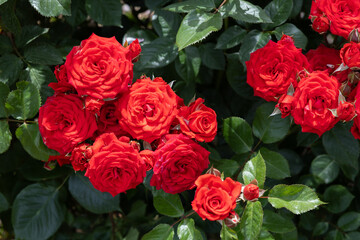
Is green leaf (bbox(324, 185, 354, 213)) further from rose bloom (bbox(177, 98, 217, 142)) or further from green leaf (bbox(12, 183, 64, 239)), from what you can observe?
green leaf (bbox(12, 183, 64, 239))

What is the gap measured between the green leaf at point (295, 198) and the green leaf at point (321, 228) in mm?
461

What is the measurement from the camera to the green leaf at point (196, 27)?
816 mm

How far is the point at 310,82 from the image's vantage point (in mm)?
786

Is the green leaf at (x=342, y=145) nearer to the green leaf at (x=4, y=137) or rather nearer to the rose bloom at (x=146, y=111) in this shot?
the rose bloom at (x=146, y=111)

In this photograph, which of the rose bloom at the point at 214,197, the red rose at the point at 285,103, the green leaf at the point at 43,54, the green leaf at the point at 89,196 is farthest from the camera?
the green leaf at the point at 89,196

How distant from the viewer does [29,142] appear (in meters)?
0.90

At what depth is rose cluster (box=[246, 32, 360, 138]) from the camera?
2.56 feet

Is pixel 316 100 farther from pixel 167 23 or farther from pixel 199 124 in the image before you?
pixel 167 23

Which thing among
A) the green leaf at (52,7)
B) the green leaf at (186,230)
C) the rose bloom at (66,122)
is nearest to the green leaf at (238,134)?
the green leaf at (186,230)

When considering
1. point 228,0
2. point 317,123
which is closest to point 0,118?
point 228,0

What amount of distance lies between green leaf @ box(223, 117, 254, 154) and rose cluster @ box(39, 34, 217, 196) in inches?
8.0

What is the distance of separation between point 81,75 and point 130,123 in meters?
0.13

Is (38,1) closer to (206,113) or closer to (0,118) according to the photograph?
(0,118)

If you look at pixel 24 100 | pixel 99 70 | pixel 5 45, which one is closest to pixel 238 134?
pixel 99 70
